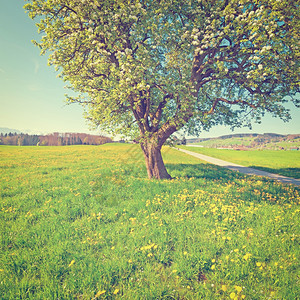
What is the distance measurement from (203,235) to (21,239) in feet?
20.2

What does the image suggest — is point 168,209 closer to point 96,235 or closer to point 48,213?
point 96,235

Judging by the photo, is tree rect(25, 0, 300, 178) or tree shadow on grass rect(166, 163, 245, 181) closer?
tree rect(25, 0, 300, 178)

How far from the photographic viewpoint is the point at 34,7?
912cm

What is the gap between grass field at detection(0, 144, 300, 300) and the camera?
388cm

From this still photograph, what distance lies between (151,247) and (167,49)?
451 inches

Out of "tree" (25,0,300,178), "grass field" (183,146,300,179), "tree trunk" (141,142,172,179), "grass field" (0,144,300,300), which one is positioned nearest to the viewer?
"grass field" (0,144,300,300)

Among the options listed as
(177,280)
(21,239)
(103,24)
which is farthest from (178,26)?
(21,239)

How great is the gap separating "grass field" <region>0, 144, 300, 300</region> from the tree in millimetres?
5409

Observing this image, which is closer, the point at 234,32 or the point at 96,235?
the point at 96,235

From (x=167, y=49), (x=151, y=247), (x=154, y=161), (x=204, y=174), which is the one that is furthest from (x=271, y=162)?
(x=151, y=247)

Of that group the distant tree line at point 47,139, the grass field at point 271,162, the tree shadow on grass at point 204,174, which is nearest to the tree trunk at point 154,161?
the tree shadow on grass at point 204,174

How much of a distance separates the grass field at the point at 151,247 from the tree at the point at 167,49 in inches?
213

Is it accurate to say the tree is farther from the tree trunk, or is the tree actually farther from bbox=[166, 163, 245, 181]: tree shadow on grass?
bbox=[166, 163, 245, 181]: tree shadow on grass

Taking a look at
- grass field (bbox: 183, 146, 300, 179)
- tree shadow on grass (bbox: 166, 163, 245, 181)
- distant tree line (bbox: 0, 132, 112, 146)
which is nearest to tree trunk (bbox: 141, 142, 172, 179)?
tree shadow on grass (bbox: 166, 163, 245, 181)
